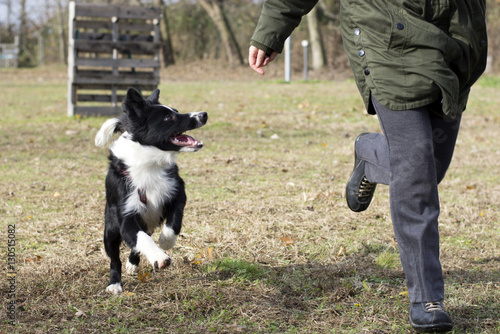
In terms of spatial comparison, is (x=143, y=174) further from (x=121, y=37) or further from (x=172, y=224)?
(x=121, y=37)

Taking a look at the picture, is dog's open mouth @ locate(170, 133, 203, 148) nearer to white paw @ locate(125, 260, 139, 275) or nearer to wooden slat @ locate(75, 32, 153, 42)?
white paw @ locate(125, 260, 139, 275)

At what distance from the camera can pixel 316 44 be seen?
22.1 m

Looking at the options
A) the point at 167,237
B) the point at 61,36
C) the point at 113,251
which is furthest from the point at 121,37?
the point at 61,36

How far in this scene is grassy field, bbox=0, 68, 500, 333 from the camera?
2.77 meters

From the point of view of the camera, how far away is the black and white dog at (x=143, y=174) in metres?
3.09

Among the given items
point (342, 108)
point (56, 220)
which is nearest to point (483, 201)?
point (56, 220)

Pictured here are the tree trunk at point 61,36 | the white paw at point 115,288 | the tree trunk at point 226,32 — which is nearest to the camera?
the white paw at point 115,288

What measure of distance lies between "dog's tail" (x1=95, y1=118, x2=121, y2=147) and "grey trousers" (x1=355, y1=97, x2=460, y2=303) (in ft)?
5.07

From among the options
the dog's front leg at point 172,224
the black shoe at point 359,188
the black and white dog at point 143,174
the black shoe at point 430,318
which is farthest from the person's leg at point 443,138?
the dog's front leg at point 172,224

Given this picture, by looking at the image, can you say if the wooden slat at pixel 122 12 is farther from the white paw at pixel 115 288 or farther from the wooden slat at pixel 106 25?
the white paw at pixel 115 288

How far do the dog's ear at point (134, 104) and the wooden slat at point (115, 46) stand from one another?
284 inches

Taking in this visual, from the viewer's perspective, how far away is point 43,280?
3.15 m

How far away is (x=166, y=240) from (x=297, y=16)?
1.37m

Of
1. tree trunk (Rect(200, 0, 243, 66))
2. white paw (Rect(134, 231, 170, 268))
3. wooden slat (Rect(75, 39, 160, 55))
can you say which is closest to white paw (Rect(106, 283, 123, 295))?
white paw (Rect(134, 231, 170, 268))
